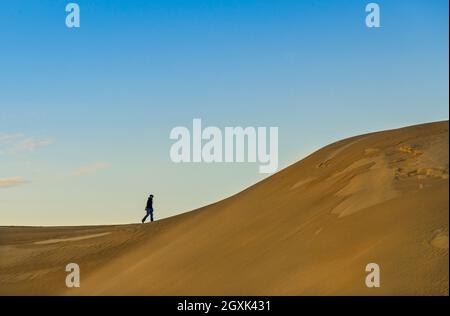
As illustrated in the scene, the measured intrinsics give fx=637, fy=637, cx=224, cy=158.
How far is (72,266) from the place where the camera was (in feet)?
66.3

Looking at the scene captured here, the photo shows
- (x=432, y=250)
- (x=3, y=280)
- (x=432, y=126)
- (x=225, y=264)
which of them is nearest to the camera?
(x=432, y=250)

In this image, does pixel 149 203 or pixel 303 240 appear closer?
pixel 303 240

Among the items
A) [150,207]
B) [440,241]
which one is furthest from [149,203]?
[440,241]

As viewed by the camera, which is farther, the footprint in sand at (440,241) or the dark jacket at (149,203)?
the dark jacket at (149,203)

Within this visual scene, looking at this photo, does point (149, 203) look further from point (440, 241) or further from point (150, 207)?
point (440, 241)

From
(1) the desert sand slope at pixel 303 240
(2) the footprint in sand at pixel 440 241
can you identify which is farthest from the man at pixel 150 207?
(2) the footprint in sand at pixel 440 241

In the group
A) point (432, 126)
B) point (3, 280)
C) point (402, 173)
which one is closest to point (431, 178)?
point (402, 173)

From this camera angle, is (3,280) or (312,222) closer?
(312,222)

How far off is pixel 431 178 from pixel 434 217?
2.00m

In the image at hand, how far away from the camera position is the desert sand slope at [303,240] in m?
10.3

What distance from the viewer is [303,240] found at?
12867 mm

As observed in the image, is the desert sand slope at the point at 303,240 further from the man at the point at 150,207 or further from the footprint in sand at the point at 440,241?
the man at the point at 150,207
